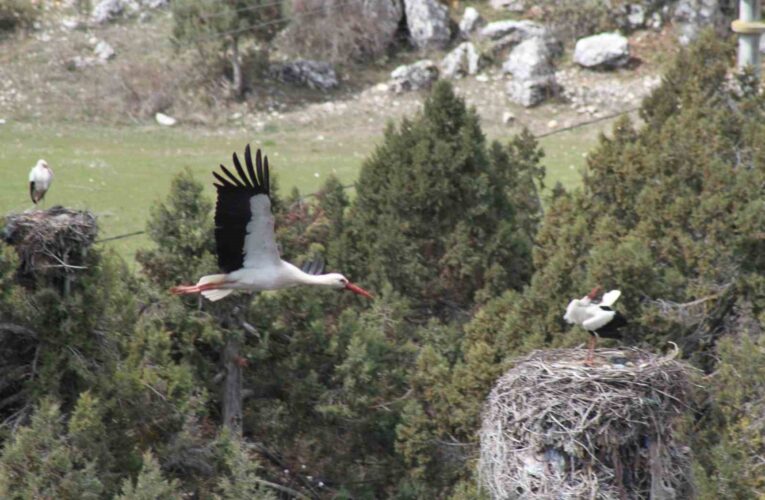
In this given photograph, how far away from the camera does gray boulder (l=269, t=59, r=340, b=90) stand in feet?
127

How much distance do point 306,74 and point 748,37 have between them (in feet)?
63.2

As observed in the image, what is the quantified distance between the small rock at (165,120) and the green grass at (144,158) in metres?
0.31

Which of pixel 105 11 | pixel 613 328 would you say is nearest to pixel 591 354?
pixel 613 328

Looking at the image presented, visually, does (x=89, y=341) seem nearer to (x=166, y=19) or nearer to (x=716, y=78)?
(x=716, y=78)

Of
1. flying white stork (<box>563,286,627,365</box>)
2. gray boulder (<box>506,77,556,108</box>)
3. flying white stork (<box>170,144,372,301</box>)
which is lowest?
gray boulder (<box>506,77,556,108</box>)

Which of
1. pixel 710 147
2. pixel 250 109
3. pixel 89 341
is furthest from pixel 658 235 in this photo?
pixel 250 109

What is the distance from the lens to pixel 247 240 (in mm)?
13562

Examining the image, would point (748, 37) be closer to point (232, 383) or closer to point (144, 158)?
point (232, 383)

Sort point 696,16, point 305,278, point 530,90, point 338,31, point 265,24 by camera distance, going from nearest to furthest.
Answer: point 305,278 < point 530,90 < point 265,24 < point 696,16 < point 338,31

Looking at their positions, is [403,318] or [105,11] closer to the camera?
[403,318]

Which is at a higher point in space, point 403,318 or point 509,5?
point 403,318

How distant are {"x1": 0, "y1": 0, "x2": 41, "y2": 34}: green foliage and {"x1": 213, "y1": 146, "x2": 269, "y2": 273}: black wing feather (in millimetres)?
28057

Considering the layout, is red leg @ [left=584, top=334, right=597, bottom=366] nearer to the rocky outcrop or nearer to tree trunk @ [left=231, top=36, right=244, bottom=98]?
the rocky outcrop

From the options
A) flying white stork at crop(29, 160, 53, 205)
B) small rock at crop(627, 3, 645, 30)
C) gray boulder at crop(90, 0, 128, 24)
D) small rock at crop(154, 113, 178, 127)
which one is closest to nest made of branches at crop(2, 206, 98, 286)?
flying white stork at crop(29, 160, 53, 205)
